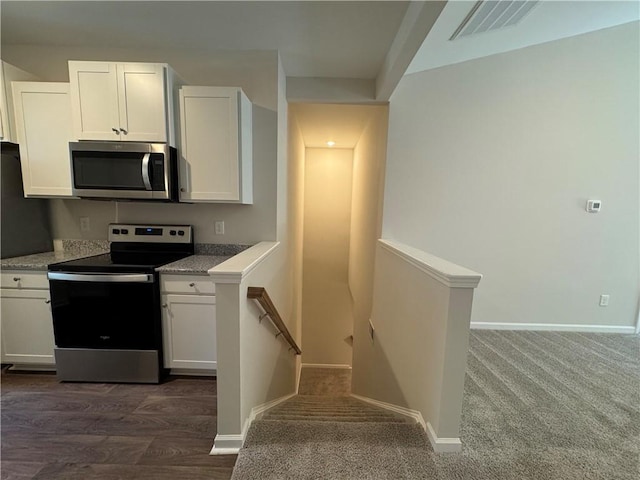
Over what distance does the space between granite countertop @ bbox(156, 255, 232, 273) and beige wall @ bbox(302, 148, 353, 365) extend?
322 centimetres

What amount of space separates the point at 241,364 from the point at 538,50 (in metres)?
4.07

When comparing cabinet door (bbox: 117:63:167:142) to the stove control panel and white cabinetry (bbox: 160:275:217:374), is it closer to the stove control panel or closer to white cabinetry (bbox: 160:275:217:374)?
the stove control panel

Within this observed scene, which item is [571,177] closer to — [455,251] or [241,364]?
[455,251]

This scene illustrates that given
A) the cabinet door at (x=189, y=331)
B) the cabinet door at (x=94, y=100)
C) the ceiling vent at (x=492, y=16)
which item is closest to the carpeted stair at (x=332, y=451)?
the cabinet door at (x=189, y=331)

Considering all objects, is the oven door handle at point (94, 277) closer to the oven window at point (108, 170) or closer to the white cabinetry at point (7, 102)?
the oven window at point (108, 170)

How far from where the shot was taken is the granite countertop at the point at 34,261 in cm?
212

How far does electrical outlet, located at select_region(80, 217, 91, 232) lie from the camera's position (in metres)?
2.71

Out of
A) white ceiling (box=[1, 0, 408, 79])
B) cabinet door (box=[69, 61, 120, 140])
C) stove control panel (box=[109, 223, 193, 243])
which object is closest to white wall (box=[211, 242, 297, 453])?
stove control panel (box=[109, 223, 193, 243])

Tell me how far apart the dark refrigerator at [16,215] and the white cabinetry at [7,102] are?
0.09 meters

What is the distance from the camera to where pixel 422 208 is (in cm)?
309

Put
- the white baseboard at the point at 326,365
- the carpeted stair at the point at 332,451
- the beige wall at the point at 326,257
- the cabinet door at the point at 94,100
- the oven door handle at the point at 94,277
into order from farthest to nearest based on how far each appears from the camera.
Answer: the white baseboard at the point at 326,365 → the beige wall at the point at 326,257 → the cabinet door at the point at 94,100 → the oven door handle at the point at 94,277 → the carpeted stair at the point at 332,451

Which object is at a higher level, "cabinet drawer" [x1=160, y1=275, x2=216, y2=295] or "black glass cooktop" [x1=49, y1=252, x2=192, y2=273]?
"black glass cooktop" [x1=49, y1=252, x2=192, y2=273]

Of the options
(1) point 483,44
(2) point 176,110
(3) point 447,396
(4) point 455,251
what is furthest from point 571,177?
(2) point 176,110

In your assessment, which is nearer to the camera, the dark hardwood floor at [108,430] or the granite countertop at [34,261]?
the dark hardwood floor at [108,430]
